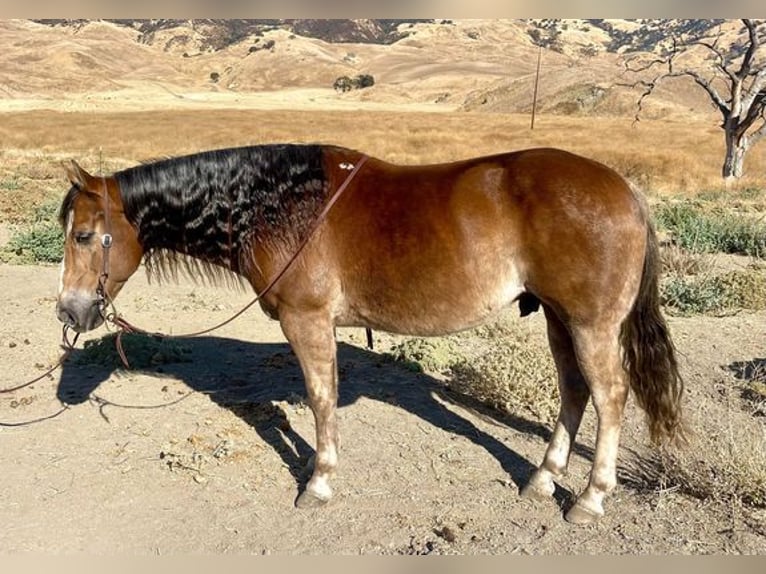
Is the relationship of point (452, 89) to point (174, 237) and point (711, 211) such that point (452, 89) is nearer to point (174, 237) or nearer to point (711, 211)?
point (711, 211)

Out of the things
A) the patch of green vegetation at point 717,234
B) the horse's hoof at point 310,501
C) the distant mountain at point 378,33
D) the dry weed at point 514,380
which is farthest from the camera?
the distant mountain at point 378,33

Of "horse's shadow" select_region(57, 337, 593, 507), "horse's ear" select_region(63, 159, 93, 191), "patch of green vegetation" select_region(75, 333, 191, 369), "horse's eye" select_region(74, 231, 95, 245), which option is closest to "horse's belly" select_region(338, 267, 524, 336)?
"horse's shadow" select_region(57, 337, 593, 507)

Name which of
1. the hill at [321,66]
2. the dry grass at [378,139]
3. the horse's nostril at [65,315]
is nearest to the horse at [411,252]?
the horse's nostril at [65,315]

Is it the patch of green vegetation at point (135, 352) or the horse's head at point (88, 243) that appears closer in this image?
the horse's head at point (88, 243)

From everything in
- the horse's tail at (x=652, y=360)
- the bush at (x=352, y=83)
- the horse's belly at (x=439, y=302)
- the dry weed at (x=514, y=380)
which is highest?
the horse's belly at (x=439, y=302)

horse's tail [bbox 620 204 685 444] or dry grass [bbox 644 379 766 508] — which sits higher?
horse's tail [bbox 620 204 685 444]

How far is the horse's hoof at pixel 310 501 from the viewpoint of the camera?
427 centimetres

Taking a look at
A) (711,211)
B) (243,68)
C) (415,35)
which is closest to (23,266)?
(711,211)

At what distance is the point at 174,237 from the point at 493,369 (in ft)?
9.82

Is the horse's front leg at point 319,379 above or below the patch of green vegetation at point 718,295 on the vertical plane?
above

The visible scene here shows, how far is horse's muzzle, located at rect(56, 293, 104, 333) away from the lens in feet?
13.5

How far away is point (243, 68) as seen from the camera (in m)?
116

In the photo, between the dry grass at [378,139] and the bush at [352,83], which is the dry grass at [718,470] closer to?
the dry grass at [378,139]

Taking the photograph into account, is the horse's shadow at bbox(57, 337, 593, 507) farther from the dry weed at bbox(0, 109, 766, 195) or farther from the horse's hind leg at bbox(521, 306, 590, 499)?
the dry weed at bbox(0, 109, 766, 195)
